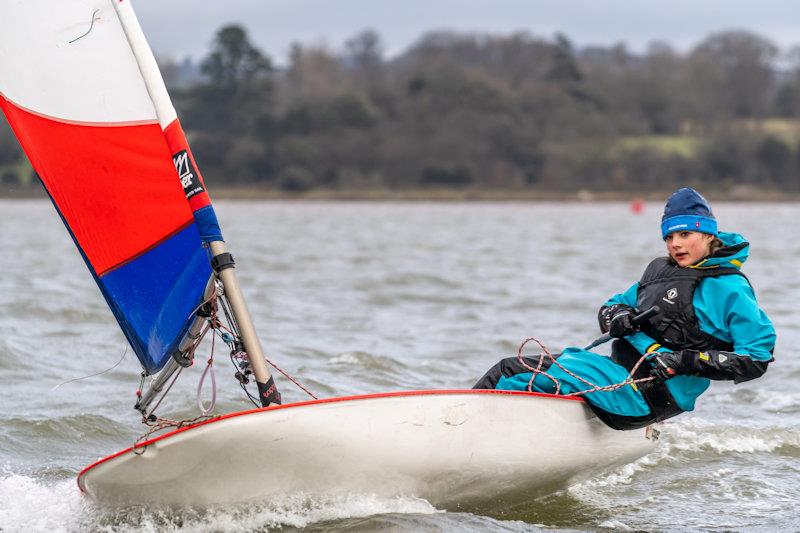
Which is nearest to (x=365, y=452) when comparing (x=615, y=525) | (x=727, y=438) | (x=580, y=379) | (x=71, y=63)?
(x=580, y=379)

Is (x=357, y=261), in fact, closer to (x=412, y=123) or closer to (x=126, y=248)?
(x=126, y=248)

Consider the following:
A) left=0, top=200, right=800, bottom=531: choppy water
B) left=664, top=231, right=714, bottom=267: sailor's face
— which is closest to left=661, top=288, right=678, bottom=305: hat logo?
left=664, top=231, right=714, bottom=267: sailor's face

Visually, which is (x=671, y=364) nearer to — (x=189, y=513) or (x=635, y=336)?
(x=635, y=336)

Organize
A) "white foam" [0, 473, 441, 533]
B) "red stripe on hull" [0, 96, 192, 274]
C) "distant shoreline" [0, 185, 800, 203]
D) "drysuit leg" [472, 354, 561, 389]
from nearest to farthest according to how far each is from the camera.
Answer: "white foam" [0, 473, 441, 533], "red stripe on hull" [0, 96, 192, 274], "drysuit leg" [472, 354, 561, 389], "distant shoreline" [0, 185, 800, 203]

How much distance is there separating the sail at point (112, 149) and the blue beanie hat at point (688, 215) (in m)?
1.80

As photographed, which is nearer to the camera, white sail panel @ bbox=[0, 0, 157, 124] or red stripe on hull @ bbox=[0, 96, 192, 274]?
white sail panel @ bbox=[0, 0, 157, 124]

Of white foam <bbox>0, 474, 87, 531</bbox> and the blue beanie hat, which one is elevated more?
the blue beanie hat

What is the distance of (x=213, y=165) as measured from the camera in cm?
6625

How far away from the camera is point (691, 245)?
4.53m

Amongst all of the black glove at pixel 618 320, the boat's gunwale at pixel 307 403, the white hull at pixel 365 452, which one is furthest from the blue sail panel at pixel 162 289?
the black glove at pixel 618 320

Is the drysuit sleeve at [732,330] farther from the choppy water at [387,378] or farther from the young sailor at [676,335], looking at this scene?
the choppy water at [387,378]

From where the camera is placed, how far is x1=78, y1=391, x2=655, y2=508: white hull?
3.90 m

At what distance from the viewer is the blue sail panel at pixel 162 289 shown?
430 centimetres

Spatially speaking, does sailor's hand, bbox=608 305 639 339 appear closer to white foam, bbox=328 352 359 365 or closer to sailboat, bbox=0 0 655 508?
sailboat, bbox=0 0 655 508
